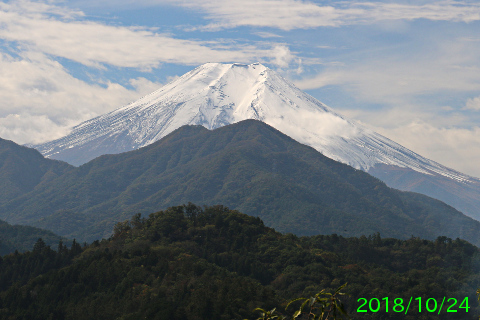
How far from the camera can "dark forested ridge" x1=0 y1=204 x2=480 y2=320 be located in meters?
49.3

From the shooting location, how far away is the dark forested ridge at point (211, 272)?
49281 millimetres

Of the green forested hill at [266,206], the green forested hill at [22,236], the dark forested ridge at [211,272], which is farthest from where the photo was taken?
the green forested hill at [266,206]

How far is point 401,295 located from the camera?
60.4 meters

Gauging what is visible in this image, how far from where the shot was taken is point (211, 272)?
190 feet

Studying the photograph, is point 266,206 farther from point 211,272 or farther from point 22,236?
point 211,272

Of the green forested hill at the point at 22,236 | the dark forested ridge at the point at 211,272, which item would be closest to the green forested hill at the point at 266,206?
the green forested hill at the point at 22,236

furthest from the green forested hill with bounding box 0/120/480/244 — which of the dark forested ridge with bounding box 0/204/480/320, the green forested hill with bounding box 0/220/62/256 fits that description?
the dark forested ridge with bounding box 0/204/480/320

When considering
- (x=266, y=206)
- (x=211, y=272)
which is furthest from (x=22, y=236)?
(x=266, y=206)

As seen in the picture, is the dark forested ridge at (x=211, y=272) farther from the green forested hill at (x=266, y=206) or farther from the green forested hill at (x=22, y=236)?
the green forested hill at (x=266, y=206)

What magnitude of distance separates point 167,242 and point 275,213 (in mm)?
95939

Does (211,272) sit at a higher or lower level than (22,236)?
higher

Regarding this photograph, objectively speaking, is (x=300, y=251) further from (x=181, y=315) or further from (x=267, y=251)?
(x=181, y=315)

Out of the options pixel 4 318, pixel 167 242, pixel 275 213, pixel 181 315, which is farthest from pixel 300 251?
pixel 275 213

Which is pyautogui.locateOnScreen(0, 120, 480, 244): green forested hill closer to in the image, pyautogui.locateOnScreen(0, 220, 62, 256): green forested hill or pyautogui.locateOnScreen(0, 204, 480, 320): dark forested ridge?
pyautogui.locateOnScreen(0, 220, 62, 256): green forested hill
